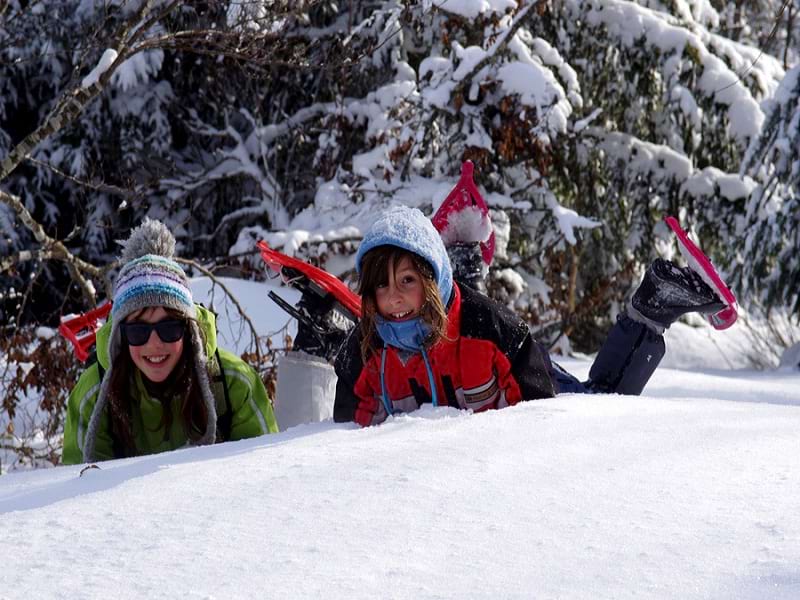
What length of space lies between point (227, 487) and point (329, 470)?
22cm

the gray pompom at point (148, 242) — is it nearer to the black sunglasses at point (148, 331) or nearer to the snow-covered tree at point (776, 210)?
the black sunglasses at point (148, 331)

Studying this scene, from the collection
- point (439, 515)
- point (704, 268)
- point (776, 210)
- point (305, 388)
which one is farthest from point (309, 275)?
point (776, 210)

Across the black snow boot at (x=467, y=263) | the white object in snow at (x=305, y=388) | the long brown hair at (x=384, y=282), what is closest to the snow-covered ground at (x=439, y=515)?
the long brown hair at (x=384, y=282)

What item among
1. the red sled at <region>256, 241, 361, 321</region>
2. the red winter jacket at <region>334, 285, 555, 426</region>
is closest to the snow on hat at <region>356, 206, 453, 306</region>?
the red winter jacket at <region>334, 285, 555, 426</region>

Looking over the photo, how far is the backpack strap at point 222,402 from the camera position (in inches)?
117

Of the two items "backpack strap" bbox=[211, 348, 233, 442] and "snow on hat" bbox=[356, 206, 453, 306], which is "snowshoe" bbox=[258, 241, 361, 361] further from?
"snow on hat" bbox=[356, 206, 453, 306]

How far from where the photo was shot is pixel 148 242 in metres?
3.35

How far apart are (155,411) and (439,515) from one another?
157 cm

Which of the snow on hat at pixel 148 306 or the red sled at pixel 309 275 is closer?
the snow on hat at pixel 148 306

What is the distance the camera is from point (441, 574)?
1.40m

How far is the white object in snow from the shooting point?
3551 mm

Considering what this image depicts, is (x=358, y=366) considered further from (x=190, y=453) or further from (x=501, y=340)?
(x=190, y=453)

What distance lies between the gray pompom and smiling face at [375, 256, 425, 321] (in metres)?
1.05

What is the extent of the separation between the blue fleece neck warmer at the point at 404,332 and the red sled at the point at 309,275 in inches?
27.6
